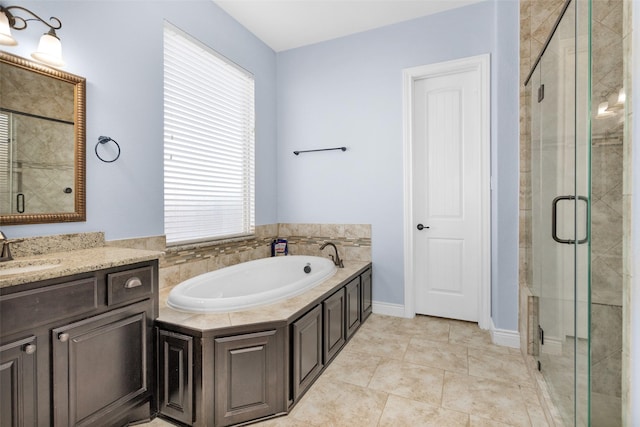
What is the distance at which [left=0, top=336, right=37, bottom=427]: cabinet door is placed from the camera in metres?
1.11

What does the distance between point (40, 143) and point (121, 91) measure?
0.58 metres

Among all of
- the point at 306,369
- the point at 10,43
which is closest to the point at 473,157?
the point at 306,369

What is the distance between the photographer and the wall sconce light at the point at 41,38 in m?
1.39

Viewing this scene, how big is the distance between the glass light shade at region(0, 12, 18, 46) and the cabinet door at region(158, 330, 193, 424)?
4.99 feet

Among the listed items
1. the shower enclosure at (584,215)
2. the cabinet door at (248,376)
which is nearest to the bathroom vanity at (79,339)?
the cabinet door at (248,376)

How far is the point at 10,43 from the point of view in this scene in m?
1.41

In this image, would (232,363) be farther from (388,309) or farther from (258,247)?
(388,309)

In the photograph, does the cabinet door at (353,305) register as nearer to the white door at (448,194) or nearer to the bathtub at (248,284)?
the bathtub at (248,284)

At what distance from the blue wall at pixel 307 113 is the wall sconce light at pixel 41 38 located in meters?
0.07

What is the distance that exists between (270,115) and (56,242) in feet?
7.81

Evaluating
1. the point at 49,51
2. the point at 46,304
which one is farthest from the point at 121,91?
the point at 46,304

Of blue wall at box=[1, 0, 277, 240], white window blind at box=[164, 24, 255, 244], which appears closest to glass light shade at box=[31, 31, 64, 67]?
blue wall at box=[1, 0, 277, 240]

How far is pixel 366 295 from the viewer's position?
3.03m

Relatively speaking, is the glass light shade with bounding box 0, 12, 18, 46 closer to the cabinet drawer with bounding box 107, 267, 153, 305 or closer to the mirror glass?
the mirror glass
